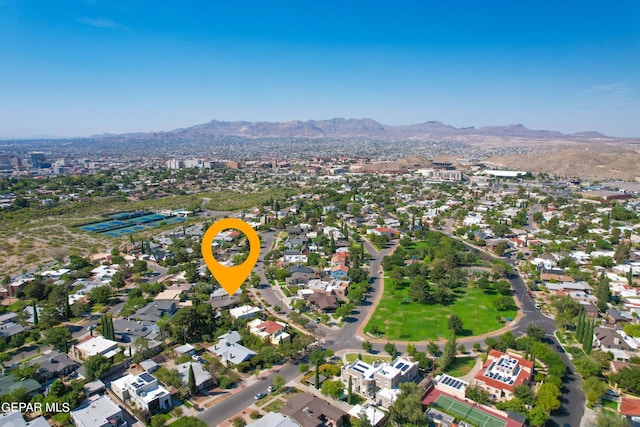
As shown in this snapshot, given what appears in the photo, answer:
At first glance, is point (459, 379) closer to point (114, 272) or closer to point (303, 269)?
point (303, 269)

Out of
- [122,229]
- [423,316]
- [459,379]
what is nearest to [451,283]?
[423,316]

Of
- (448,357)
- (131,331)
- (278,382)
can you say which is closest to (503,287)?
(448,357)

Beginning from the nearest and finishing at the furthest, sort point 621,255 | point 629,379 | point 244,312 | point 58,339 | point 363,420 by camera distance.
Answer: point 363,420 → point 629,379 → point 58,339 → point 244,312 → point 621,255

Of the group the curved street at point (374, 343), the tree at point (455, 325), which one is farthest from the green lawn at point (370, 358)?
the tree at point (455, 325)

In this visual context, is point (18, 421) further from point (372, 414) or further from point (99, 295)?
point (99, 295)

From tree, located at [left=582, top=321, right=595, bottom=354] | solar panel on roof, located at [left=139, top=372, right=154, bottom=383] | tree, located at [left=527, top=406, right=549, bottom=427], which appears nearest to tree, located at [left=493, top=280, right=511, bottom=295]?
tree, located at [left=582, top=321, right=595, bottom=354]

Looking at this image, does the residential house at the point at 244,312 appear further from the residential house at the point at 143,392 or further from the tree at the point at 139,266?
the tree at the point at 139,266
